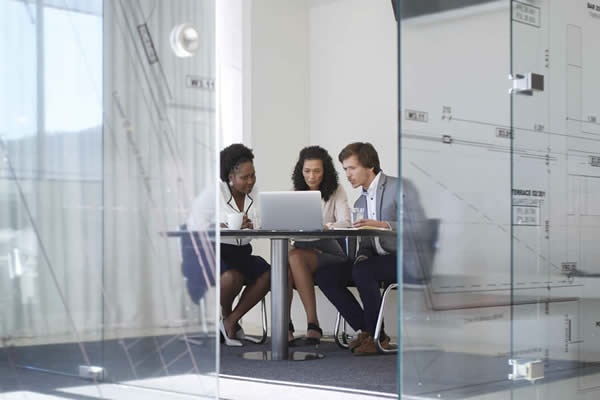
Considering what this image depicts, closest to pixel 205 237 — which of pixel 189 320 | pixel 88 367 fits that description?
pixel 189 320

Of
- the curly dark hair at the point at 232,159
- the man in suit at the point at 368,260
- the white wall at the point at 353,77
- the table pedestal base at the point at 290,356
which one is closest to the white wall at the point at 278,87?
the white wall at the point at 353,77

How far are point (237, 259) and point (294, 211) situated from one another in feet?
3.58

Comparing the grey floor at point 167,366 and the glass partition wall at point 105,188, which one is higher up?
the glass partition wall at point 105,188

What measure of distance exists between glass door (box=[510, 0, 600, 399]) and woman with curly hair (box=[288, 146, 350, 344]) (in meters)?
2.23

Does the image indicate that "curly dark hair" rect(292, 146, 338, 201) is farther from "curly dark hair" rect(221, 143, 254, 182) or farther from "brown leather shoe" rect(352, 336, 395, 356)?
"brown leather shoe" rect(352, 336, 395, 356)

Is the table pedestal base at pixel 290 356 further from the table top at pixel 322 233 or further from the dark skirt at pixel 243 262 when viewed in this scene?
the table top at pixel 322 233

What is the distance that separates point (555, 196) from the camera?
328cm

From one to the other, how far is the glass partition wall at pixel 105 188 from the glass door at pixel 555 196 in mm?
1095

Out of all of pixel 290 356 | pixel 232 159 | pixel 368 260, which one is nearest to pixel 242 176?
pixel 232 159

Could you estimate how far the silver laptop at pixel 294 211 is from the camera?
4906 millimetres

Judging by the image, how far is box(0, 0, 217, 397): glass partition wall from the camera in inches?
109

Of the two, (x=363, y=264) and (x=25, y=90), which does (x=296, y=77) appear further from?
(x=25, y=90)

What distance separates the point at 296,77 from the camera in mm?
8578

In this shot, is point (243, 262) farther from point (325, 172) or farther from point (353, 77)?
point (353, 77)
